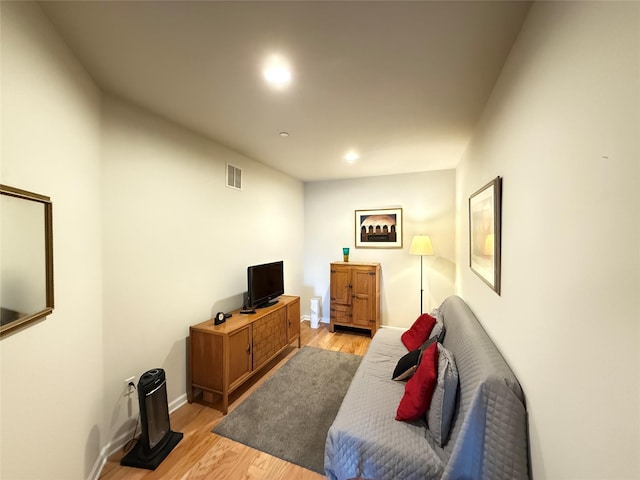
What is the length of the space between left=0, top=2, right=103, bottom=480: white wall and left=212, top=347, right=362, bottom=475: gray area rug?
3.23 ft

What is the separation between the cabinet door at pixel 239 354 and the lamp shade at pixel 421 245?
2508 millimetres

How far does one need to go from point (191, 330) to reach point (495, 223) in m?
2.58

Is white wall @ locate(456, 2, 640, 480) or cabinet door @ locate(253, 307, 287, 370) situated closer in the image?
white wall @ locate(456, 2, 640, 480)

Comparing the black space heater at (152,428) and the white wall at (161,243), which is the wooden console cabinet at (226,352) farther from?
the black space heater at (152,428)

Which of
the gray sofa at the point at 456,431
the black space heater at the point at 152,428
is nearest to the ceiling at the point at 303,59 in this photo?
the gray sofa at the point at 456,431

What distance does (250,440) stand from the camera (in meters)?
1.88

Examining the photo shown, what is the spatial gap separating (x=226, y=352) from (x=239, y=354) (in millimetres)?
210

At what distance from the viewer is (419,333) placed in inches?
95.4

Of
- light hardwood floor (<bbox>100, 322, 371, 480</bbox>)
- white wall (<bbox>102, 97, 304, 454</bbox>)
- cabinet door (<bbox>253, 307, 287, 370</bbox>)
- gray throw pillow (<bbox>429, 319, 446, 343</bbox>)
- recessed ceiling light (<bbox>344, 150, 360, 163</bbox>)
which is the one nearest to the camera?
light hardwood floor (<bbox>100, 322, 371, 480</bbox>)

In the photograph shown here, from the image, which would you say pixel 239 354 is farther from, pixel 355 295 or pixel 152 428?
pixel 355 295

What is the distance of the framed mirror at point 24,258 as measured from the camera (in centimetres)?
91

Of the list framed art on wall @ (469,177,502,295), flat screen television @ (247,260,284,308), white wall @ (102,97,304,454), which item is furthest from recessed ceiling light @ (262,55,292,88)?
flat screen television @ (247,260,284,308)

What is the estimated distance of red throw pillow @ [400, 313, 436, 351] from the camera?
2363mm

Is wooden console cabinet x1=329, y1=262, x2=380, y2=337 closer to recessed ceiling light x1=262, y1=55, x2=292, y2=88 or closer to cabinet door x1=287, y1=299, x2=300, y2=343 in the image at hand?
cabinet door x1=287, y1=299, x2=300, y2=343
